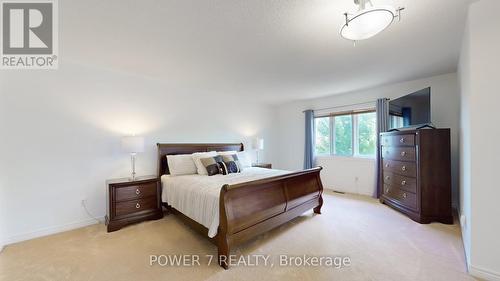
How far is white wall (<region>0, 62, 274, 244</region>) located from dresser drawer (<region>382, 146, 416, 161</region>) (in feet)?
13.0

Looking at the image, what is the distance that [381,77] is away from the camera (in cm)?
361

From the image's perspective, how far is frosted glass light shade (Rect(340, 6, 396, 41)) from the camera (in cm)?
136

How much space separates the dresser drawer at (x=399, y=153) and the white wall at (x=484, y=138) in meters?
1.39

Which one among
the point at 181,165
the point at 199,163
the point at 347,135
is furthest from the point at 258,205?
the point at 347,135

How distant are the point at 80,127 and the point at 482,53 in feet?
15.1

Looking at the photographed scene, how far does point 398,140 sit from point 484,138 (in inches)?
67.1

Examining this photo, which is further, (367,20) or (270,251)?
(270,251)

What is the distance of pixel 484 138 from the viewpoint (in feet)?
5.66

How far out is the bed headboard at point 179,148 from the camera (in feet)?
11.7

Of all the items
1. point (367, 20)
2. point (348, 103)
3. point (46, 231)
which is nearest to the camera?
point (367, 20)

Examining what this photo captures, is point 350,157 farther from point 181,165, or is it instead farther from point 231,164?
point 181,165

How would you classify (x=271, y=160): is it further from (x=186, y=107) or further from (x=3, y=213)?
(x=3, y=213)

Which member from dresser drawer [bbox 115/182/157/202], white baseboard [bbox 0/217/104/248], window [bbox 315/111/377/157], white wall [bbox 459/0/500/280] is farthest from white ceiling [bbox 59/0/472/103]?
white baseboard [bbox 0/217/104/248]

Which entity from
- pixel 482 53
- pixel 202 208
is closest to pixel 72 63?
pixel 202 208
